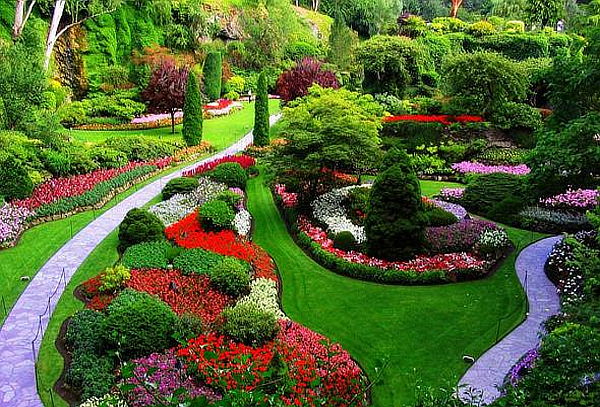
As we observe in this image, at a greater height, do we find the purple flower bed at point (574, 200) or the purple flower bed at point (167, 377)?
the purple flower bed at point (574, 200)

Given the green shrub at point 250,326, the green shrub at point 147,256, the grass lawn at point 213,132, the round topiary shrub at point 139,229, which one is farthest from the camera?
the grass lawn at point 213,132

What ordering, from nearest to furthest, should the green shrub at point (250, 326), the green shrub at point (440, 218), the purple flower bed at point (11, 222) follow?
1. the green shrub at point (250, 326)
2. the purple flower bed at point (11, 222)
3. the green shrub at point (440, 218)

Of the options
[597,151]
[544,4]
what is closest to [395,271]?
[597,151]

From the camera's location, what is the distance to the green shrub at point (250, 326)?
9516 mm

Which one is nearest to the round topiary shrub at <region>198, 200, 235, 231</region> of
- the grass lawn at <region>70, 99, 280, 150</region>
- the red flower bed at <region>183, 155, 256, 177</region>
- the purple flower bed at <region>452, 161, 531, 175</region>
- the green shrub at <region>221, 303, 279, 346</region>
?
the green shrub at <region>221, 303, 279, 346</region>

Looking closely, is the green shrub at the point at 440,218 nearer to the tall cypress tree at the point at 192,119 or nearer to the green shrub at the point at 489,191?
the green shrub at the point at 489,191

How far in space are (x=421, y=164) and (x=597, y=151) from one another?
12630 millimetres

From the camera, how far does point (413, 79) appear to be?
36469 mm

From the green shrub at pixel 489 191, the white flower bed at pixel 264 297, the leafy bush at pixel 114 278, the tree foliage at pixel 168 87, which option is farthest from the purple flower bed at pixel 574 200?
the tree foliage at pixel 168 87

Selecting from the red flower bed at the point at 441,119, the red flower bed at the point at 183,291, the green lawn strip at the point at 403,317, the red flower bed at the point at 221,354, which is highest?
the red flower bed at the point at 441,119

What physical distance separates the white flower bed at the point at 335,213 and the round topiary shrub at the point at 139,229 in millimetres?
4609

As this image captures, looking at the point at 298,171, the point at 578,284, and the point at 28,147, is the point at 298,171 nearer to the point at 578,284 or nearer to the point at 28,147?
the point at 578,284

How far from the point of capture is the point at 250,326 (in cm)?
961

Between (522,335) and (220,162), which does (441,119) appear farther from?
(522,335)
